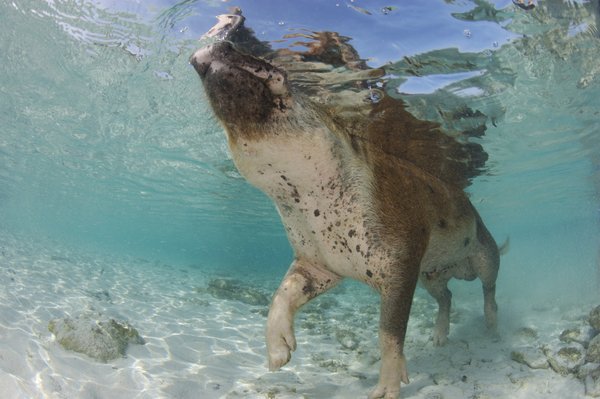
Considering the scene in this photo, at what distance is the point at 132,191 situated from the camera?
101ft

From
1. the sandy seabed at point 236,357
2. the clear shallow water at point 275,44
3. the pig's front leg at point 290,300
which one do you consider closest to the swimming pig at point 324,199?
the pig's front leg at point 290,300

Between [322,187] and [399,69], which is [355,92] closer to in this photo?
[399,69]

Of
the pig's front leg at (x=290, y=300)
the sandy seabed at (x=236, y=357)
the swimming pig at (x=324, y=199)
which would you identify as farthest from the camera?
the sandy seabed at (x=236, y=357)

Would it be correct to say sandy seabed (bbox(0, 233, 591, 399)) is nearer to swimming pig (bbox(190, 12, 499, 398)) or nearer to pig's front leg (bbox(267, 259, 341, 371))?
pig's front leg (bbox(267, 259, 341, 371))

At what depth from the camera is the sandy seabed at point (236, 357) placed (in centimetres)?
436

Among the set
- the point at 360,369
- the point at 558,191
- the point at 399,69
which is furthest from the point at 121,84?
the point at 558,191

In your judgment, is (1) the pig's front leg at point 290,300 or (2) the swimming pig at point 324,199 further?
(1) the pig's front leg at point 290,300

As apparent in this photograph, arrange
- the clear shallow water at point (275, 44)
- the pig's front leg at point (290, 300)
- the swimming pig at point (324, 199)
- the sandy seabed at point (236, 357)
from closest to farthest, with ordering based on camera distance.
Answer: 1. the swimming pig at point (324, 199)
2. the pig's front leg at point (290, 300)
3. the sandy seabed at point (236, 357)
4. the clear shallow water at point (275, 44)

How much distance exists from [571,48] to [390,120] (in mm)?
3535

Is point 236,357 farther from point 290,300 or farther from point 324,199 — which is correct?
point 324,199

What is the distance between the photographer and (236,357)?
6355 millimetres

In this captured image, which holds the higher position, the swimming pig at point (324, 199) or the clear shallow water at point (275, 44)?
the clear shallow water at point (275, 44)

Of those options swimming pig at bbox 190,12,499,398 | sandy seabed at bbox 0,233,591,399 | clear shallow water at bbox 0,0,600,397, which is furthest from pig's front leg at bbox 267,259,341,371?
clear shallow water at bbox 0,0,600,397

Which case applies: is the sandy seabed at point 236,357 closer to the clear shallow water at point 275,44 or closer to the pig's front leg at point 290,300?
the clear shallow water at point 275,44
